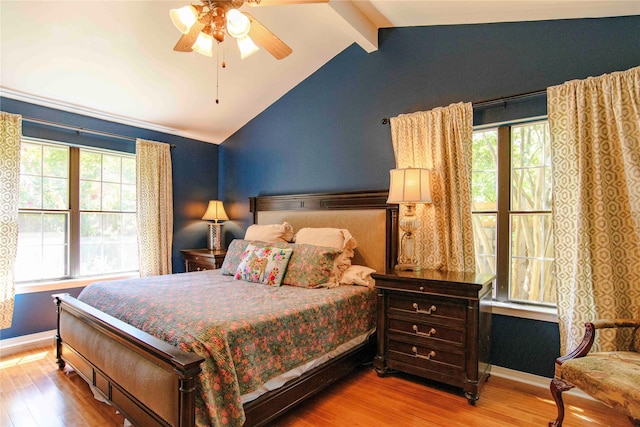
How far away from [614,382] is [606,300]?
77 cm

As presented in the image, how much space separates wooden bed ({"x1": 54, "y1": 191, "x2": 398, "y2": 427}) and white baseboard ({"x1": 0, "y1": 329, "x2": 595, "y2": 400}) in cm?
87

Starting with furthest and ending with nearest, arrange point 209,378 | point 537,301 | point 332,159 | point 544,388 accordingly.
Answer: point 332,159 → point 537,301 → point 544,388 → point 209,378

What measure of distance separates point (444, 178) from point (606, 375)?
66.1 inches

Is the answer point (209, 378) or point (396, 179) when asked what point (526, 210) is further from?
point (209, 378)

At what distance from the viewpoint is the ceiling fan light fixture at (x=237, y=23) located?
1.81 meters

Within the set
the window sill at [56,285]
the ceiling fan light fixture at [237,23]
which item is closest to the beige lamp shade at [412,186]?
the ceiling fan light fixture at [237,23]

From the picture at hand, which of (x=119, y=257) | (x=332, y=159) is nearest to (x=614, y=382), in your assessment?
(x=332, y=159)

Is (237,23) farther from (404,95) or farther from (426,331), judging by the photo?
(426,331)

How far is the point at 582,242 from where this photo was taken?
88.4 inches

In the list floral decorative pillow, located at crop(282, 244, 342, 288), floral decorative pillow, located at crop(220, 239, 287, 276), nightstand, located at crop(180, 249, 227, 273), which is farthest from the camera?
nightstand, located at crop(180, 249, 227, 273)

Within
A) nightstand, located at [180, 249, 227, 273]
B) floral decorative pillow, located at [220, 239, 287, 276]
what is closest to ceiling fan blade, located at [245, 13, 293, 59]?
floral decorative pillow, located at [220, 239, 287, 276]

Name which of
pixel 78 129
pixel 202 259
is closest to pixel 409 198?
pixel 202 259

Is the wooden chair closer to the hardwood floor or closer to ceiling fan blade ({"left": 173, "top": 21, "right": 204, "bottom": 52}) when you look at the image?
the hardwood floor

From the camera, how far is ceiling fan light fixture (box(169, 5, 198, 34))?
1.82 meters
